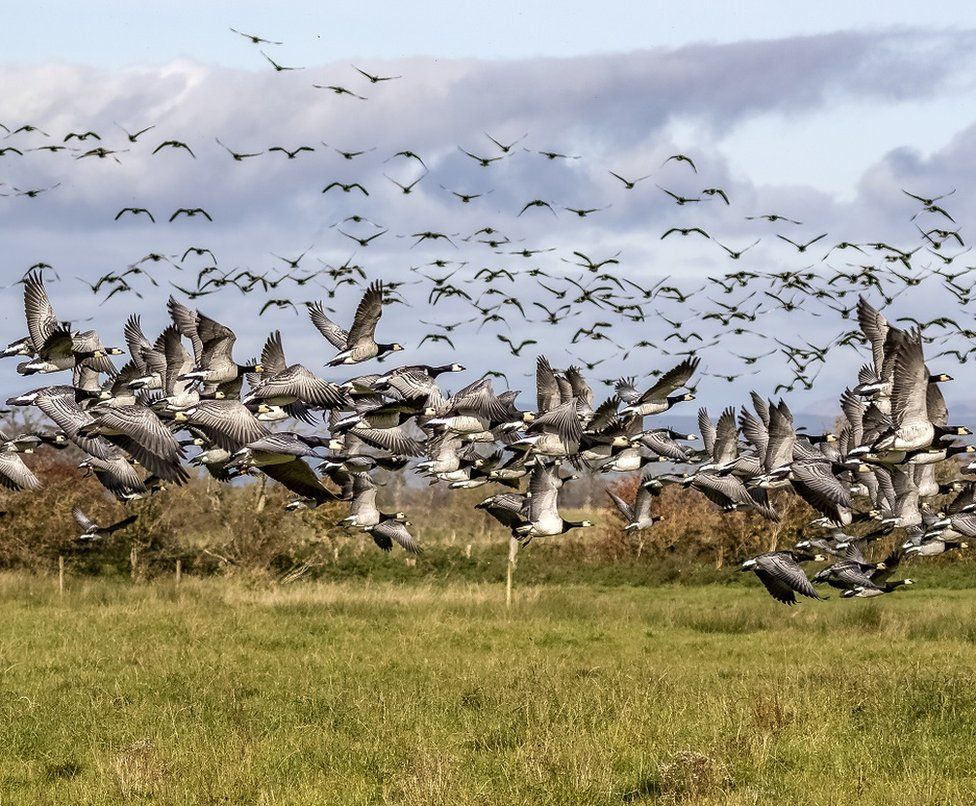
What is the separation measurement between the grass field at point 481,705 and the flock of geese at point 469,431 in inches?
110

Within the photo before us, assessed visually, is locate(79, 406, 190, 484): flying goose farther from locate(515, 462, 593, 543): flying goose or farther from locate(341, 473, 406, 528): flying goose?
locate(515, 462, 593, 543): flying goose

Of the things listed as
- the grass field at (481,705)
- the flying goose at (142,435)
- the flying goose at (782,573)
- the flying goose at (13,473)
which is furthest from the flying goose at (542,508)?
the flying goose at (13,473)

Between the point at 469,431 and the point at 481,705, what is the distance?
4262 millimetres

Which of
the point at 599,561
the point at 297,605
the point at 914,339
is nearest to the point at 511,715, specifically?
the point at 914,339

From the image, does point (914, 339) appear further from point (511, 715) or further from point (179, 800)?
point (179, 800)

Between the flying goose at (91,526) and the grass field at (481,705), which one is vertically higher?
the flying goose at (91,526)

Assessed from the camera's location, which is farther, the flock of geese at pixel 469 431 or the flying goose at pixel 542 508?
the flying goose at pixel 542 508

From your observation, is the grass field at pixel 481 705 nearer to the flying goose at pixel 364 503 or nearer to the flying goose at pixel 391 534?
the flying goose at pixel 391 534

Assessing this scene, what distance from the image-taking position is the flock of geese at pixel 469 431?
57.5 ft

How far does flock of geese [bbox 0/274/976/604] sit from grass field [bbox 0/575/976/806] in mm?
2799

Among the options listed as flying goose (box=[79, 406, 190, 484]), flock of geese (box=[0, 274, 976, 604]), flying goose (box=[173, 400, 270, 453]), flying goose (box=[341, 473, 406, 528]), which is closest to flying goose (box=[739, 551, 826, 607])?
flock of geese (box=[0, 274, 976, 604])

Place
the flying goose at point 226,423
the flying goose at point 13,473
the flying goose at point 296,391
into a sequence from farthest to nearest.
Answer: the flying goose at point 13,473, the flying goose at point 296,391, the flying goose at point 226,423

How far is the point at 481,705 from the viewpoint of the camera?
798 inches

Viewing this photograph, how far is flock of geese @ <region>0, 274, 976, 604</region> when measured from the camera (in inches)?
690
